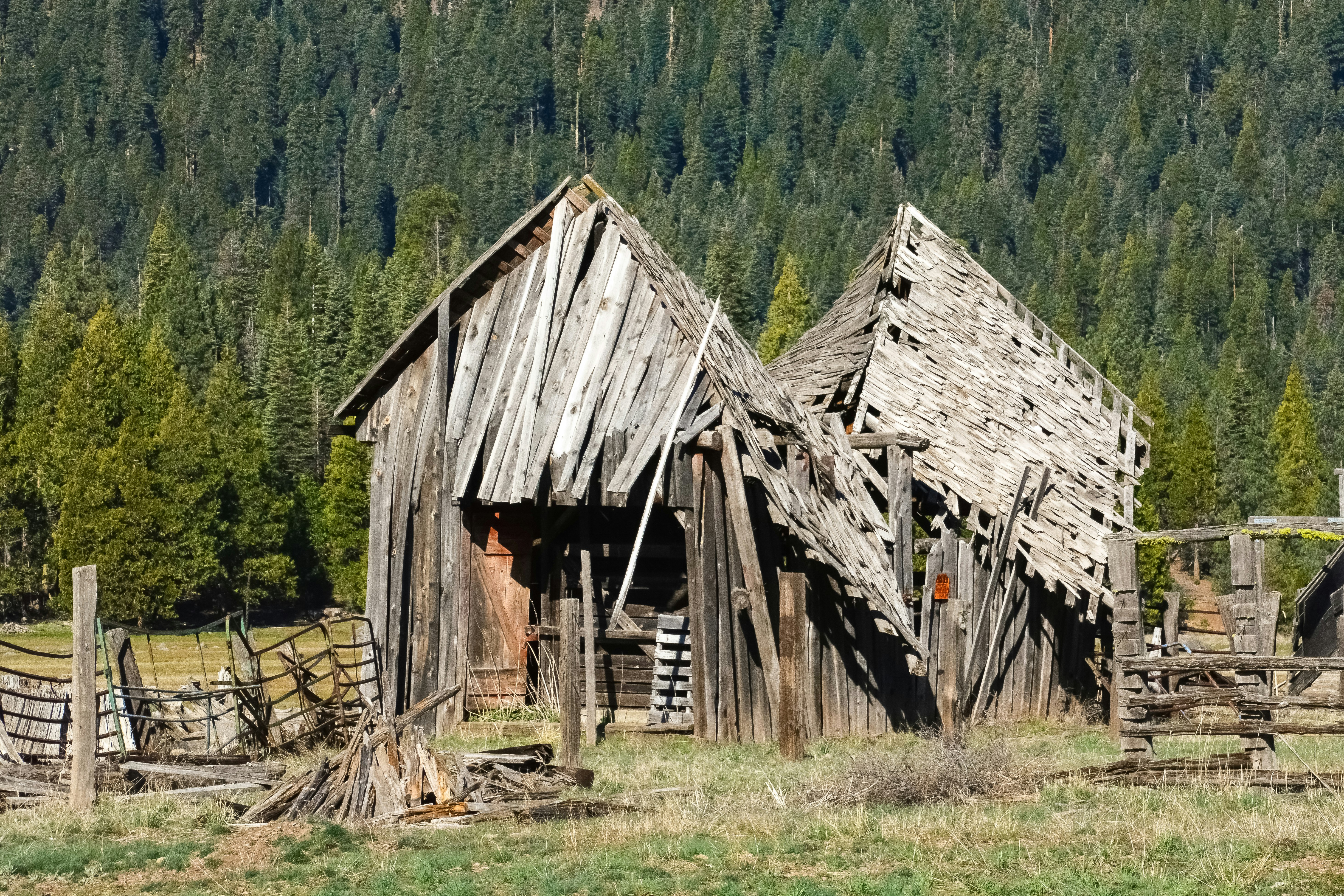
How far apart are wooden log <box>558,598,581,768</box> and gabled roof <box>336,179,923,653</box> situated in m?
2.29

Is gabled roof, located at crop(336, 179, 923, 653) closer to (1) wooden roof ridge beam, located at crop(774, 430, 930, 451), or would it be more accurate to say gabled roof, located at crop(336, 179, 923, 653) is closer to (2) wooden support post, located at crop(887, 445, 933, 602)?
(2) wooden support post, located at crop(887, 445, 933, 602)

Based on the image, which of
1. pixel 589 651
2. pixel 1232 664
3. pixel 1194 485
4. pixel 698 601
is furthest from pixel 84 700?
pixel 1194 485

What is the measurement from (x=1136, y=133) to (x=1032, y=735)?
18255 cm

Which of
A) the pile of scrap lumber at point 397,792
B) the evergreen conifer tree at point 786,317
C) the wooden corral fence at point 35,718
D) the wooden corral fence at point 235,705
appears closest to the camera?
the pile of scrap lumber at point 397,792

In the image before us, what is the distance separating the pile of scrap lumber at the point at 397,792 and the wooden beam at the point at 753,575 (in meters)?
4.78

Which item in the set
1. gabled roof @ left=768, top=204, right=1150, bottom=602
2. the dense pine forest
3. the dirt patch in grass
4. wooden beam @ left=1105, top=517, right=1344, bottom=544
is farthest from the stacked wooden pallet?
the dense pine forest

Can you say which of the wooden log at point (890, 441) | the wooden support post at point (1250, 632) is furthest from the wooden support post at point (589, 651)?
the wooden support post at point (1250, 632)

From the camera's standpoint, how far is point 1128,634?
16922 millimetres

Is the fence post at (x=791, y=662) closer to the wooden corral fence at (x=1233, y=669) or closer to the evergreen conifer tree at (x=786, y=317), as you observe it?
the wooden corral fence at (x=1233, y=669)

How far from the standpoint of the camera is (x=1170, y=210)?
176 m

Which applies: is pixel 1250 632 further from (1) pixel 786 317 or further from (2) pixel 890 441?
(1) pixel 786 317

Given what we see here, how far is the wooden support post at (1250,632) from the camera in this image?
51.0 ft

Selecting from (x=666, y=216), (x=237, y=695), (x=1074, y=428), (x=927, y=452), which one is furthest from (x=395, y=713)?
(x=666, y=216)

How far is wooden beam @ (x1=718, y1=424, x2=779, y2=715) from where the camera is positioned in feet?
62.4
